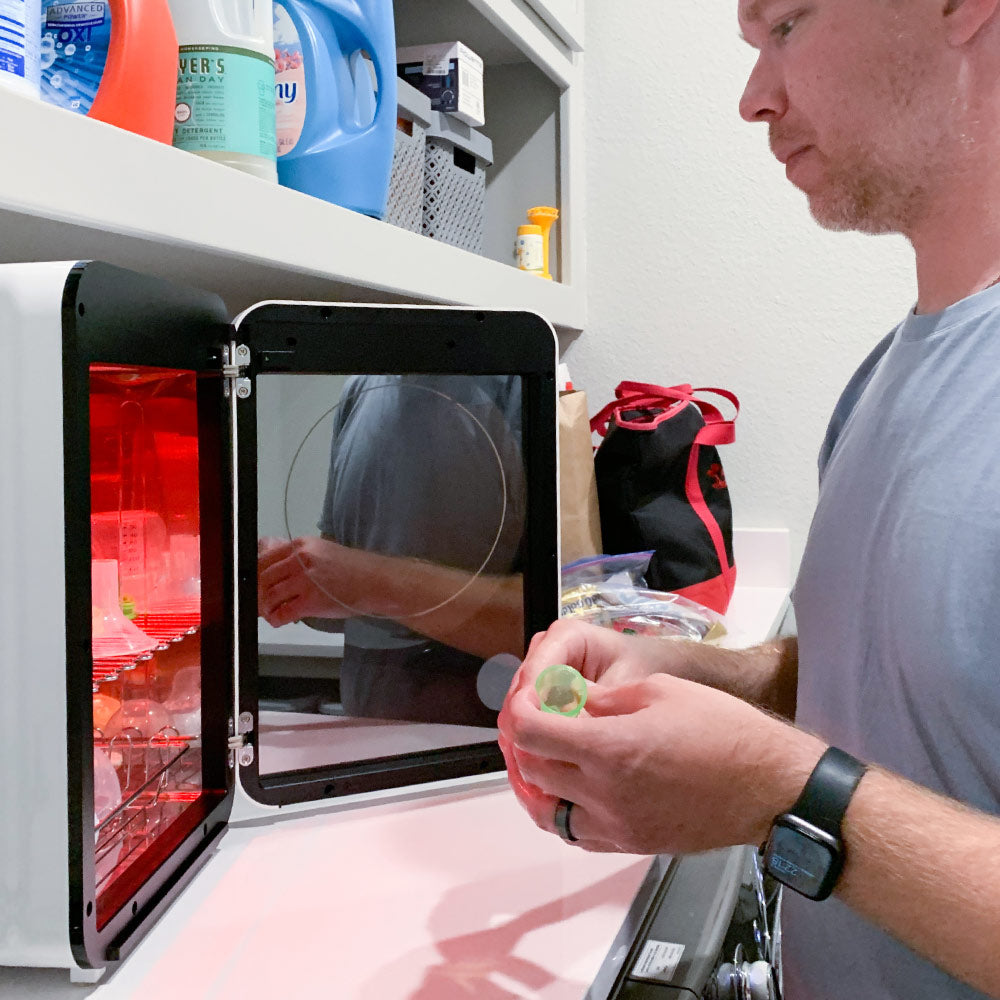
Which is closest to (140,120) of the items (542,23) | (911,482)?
(911,482)

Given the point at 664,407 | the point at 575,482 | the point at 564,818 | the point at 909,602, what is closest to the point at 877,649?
the point at 909,602

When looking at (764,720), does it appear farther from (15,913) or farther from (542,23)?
(542,23)

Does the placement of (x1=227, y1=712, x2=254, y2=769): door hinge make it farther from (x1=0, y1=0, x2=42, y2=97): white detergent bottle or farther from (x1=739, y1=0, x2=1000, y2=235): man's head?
(x1=739, y1=0, x2=1000, y2=235): man's head

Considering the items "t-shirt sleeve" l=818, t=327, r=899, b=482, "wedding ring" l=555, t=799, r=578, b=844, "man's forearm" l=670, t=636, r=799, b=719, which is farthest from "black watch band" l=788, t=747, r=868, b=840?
"t-shirt sleeve" l=818, t=327, r=899, b=482

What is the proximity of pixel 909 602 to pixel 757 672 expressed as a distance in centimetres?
35

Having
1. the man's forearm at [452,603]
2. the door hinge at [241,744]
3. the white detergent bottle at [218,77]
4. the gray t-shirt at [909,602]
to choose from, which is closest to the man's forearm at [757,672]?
the gray t-shirt at [909,602]

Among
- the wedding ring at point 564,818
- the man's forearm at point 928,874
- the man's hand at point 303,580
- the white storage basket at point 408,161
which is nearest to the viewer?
the man's forearm at point 928,874

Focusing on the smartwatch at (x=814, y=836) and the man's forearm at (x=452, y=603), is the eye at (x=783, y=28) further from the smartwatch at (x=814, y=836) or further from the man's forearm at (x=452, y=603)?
the smartwatch at (x=814, y=836)

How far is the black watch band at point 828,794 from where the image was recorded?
75 cm

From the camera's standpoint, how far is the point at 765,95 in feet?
3.68

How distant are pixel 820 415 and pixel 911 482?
1.31 metres

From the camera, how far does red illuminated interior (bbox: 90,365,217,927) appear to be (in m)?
0.91

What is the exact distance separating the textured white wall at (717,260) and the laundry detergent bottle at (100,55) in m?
1.55

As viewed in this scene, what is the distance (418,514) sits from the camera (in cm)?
118
